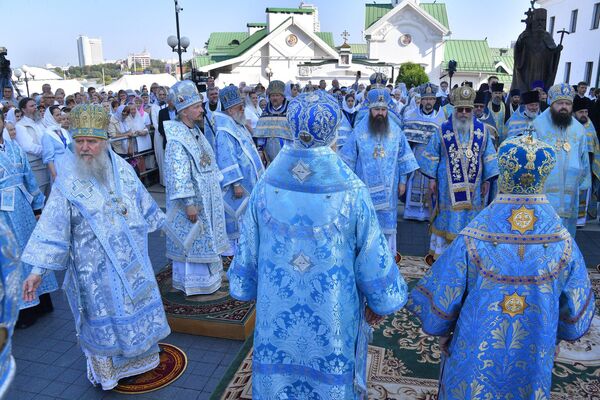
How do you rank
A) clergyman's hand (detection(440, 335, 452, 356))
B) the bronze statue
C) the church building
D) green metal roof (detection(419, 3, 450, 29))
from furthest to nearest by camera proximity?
green metal roof (detection(419, 3, 450, 29)) < the church building < the bronze statue < clergyman's hand (detection(440, 335, 452, 356))

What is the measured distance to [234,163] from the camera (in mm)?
5316

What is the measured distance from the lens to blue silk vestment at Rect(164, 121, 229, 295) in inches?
174

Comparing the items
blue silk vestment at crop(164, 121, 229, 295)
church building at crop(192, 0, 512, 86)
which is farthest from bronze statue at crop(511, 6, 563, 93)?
church building at crop(192, 0, 512, 86)

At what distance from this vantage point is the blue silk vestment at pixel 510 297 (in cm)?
220

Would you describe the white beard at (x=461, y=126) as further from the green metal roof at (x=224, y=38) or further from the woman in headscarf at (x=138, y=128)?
the green metal roof at (x=224, y=38)

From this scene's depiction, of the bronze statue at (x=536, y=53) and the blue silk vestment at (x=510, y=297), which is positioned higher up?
the bronze statue at (x=536, y=53)

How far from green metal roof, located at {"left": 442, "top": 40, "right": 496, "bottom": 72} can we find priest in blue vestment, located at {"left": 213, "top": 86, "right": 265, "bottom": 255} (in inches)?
1598

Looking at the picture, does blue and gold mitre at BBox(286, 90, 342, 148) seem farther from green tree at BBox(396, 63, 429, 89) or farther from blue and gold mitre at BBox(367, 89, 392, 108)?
green tree at BBox(396, 63, 429, 89)

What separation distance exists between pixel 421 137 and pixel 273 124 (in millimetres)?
2595

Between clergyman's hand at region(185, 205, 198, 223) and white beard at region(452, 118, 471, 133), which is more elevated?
white beard at region(452, 118, 471, 133)

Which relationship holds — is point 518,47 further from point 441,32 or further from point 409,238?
point 441,32

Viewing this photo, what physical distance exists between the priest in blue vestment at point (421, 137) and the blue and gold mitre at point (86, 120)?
5.52m

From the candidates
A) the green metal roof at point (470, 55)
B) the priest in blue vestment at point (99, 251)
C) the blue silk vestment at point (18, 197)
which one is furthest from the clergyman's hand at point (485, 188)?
the green metal roof at point (470, 55)

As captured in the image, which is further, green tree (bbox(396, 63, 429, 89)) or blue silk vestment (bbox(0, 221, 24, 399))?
green tree (bbox(396, 63, 429, 89))
